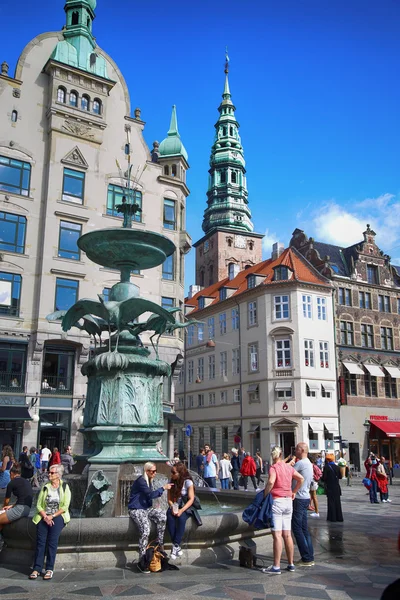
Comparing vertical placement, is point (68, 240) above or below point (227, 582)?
above

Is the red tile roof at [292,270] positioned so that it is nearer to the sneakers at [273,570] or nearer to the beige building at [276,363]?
the beige building at [276,363]

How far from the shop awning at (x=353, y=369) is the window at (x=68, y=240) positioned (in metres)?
24.0

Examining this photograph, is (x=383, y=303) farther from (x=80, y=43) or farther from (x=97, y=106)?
(x=80, y=43)

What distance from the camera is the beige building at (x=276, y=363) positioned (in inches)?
1644

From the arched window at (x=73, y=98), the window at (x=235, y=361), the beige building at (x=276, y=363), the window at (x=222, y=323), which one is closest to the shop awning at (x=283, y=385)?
the beige building at (x=276, y=363)

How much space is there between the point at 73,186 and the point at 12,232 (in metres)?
4.31

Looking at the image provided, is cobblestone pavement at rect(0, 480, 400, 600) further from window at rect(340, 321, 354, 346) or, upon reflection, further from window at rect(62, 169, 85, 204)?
window at rect(340, 321, 354, 346)

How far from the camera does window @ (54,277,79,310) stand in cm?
2922

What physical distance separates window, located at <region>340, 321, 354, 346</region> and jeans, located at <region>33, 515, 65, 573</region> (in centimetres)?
3971

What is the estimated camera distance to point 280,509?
765 centimetres

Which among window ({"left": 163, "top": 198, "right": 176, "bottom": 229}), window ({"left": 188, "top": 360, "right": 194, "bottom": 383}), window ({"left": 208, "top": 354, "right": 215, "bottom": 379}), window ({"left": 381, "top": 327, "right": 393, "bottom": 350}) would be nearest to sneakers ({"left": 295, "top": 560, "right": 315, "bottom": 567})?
window ({"left": 163, "top": 198, "right": 176, "bottom": 229})

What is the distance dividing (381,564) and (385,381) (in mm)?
40076

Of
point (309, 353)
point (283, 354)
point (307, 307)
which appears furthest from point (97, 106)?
point (309, 353)

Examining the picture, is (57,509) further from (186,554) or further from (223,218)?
(223,218)
